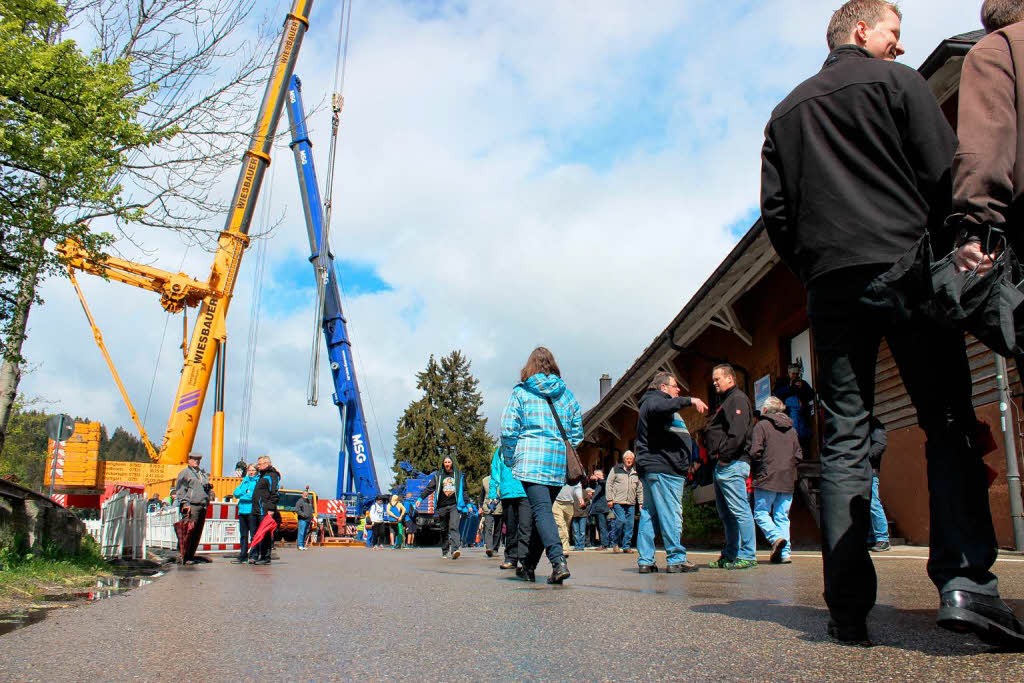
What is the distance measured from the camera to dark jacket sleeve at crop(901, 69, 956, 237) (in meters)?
3.08

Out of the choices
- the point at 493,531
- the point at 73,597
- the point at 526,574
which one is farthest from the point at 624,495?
the point at 73,597

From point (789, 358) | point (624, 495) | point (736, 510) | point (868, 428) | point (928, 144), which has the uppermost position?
point (789, 358)

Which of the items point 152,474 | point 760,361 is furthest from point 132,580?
point 152,474

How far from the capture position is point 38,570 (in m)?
8.01

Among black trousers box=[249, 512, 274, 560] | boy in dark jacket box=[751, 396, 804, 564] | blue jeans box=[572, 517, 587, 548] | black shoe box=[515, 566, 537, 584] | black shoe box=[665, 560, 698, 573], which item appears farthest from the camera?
blue jeans box=[572, 517, 587, 548]

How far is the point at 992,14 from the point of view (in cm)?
317

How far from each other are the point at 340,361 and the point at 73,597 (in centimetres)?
2705

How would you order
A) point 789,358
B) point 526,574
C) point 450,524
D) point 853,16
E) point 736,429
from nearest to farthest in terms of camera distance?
point 853,16 < point 526,574 < point 736,429 < point 789,358 < point 450,524

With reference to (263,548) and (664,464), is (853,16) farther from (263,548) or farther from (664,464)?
(263,548)

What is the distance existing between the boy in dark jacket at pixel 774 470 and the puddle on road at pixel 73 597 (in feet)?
19.8

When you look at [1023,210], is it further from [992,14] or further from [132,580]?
[132,580]

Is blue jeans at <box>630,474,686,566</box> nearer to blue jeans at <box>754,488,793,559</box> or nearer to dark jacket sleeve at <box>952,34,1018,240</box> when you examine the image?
blue jeans at <box>754,488,793,559</box>

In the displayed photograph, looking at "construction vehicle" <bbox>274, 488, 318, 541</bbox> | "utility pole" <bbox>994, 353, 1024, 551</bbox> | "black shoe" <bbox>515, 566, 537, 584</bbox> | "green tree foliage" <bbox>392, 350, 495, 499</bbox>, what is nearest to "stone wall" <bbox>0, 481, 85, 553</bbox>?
"black shoe" <bbox>515, 566, 537, 584</bbox>

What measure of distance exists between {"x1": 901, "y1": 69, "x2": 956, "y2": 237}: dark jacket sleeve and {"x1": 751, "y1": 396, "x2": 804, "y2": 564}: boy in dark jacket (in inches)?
235
